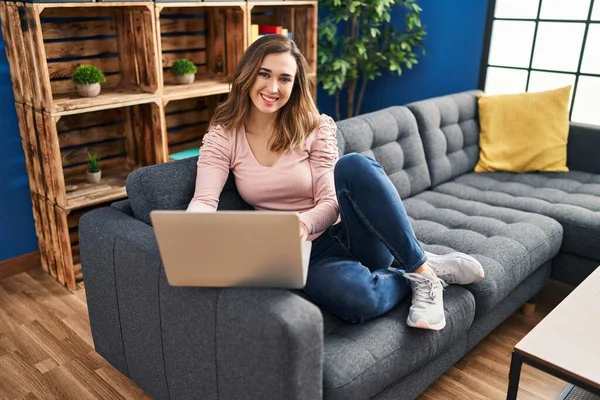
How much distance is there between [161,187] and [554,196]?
1.74m

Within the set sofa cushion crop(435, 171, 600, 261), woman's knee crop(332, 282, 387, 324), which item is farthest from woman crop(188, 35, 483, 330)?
sofa cushion crop(435, 171, 600, 261)

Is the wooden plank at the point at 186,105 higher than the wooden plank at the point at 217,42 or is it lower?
lower

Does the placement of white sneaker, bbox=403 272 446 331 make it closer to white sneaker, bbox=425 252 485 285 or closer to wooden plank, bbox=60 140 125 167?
white sneaker, bbox=425 252 485 285

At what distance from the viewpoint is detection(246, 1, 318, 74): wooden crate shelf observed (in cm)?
328

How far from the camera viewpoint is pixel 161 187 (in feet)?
5.56

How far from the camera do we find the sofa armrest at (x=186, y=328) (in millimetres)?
1259

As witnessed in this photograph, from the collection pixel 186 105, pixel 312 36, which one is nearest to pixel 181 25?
pixel 186 105

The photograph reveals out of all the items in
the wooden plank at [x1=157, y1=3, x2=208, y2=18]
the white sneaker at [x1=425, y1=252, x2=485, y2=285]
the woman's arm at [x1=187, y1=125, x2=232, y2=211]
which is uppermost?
the wooden plank at [x1=157, y1=3, x2=208, y2=18]

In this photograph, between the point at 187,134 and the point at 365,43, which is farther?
the point at 365,43

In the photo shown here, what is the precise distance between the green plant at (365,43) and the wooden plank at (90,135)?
1211mm

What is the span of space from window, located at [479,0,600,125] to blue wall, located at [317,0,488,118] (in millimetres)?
70

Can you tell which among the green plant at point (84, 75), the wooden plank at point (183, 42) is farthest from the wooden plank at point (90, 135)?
the wooden plank at point (183, 42)

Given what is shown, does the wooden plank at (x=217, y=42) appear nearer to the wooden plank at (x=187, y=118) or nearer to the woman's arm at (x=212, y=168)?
the wooden plank at (x=187, y=118)

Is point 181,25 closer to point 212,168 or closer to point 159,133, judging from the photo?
point 159,133
